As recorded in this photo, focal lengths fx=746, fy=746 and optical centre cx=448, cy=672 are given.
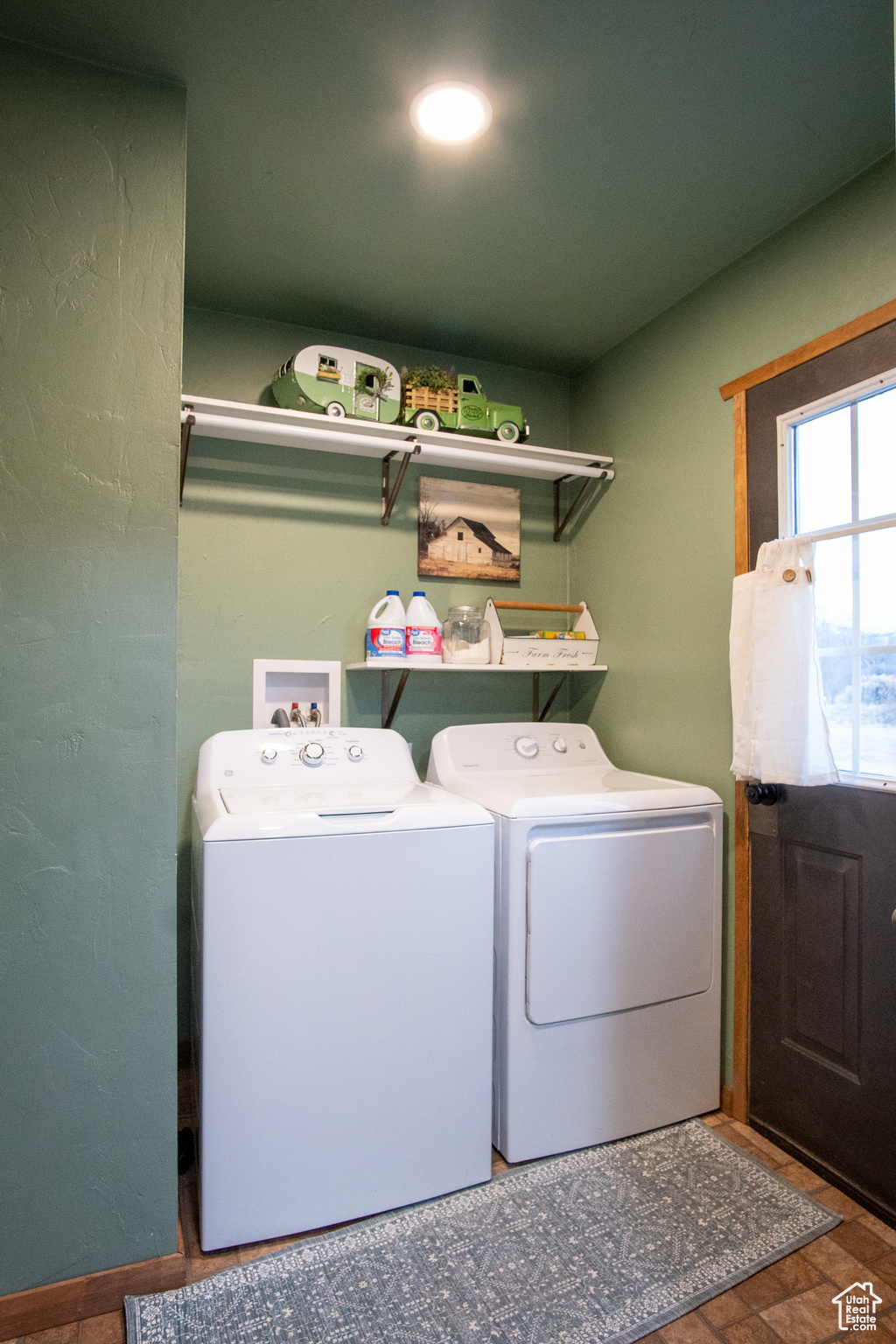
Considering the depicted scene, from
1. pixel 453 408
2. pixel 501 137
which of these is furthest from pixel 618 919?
pixel 501 137

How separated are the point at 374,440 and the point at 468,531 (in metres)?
0.56

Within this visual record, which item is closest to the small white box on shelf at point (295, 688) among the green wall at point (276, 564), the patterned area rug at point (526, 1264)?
the green wall at point (276, 564)

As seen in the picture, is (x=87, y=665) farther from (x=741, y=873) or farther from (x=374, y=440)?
(x=741, y=873)

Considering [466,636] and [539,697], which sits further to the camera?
[539,697]

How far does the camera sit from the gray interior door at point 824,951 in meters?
1.69

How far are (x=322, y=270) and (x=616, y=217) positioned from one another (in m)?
0.85

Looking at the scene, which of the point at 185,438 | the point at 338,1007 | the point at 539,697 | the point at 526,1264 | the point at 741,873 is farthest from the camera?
the point at 539,697

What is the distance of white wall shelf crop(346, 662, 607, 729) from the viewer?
242cm

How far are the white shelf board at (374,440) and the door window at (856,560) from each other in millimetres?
882

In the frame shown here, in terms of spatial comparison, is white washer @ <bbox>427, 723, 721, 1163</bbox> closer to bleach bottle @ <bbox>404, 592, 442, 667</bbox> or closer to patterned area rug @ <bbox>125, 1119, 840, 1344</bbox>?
patterned area rug @ <bbox>125, 1119, 840, 1344</bbox>

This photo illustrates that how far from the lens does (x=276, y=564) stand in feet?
8.18

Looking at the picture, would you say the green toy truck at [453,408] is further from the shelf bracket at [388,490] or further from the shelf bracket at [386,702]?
the shelf bracket at [386,702]

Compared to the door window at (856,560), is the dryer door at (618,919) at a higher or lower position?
lower

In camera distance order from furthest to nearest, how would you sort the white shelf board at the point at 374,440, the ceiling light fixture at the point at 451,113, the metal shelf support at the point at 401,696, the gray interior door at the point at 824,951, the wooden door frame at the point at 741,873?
the metal shelf support at the point at 401,696 → the white shelf board at the point at 374,440 → the wooden door frame at the point at 741,873 → the gray interior door at the point at 824,951 → the ceiling light fixture at the point at 451,113
